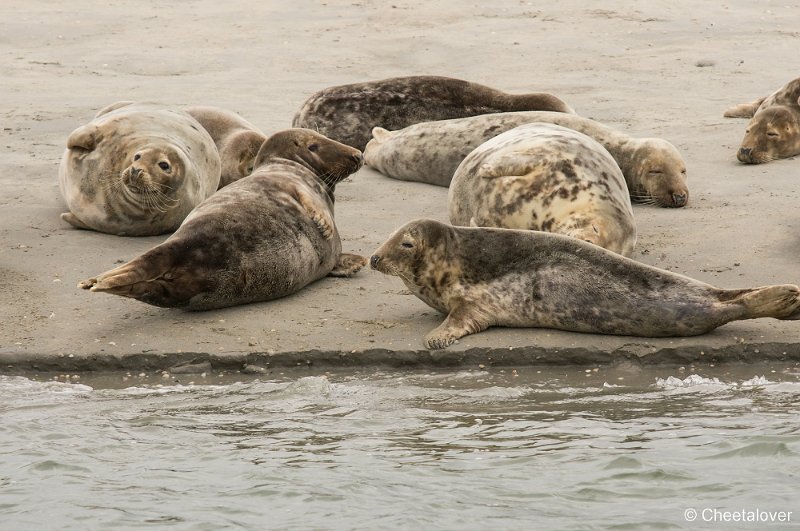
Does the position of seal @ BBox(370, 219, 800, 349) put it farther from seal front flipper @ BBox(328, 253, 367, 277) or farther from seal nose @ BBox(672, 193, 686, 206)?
seal nose @ BBox(672, 193, 686, 206)

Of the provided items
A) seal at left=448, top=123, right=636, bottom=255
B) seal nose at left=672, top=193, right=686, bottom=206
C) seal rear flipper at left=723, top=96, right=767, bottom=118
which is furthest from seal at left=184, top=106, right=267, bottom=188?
seal rear flipper at left=723, top=96, right=767, bottom=118

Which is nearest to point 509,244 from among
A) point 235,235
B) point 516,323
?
point 516,323

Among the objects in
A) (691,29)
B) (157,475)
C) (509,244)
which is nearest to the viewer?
(157,475)

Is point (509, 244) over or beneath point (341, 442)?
over

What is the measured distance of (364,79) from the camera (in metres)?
12.3

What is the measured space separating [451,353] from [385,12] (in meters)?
9.04

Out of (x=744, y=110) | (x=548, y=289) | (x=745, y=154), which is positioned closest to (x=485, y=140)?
(x=745, y=154)

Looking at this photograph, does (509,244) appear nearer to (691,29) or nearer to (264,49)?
(264,49)

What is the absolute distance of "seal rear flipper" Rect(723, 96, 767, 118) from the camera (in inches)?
426

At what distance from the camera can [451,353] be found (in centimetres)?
591

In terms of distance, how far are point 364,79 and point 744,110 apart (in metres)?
3.36

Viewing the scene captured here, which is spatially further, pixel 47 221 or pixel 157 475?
pixel 47 221

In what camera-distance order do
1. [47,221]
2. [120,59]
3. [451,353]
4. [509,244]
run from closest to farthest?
[451,353] < [509,244] < [47,221] < [120,59]

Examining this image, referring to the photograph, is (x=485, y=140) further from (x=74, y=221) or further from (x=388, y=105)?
(x=74, y=221)
